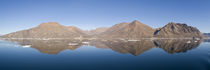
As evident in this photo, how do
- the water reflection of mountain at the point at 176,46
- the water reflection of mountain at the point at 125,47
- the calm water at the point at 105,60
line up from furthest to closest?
the water reflection of mountain at the point at 176,46 → the water reflection of mountain at the point at 125,47 → the calm water at the point at 105,60

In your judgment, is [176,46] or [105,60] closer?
[105,60]

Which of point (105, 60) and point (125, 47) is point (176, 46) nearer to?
point (125, 47)

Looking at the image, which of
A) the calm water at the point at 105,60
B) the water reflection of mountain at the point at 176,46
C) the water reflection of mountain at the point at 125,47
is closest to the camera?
the calm water at the point at 105,60

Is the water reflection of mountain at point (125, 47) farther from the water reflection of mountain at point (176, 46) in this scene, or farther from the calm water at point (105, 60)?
the calm water at point (105, 60)

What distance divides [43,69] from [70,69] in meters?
4.79

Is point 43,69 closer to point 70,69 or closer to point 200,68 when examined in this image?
point 70,69

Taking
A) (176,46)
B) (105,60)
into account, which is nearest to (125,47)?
(176,46)

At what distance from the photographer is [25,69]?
27516 mm

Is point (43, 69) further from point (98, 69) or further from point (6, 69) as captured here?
point (98, 69)

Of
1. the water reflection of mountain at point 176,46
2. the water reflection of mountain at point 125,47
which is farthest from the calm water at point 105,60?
the water reflection of mountain at point 176,46

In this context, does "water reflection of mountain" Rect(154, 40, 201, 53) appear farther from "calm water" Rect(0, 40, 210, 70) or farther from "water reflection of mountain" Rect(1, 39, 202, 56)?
"calm water" Rect(0, 40, 210, 70)

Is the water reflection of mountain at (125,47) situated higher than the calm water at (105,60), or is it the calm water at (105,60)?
the water reflection of mountain at (125,47)

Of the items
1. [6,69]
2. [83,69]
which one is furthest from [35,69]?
[83,69]

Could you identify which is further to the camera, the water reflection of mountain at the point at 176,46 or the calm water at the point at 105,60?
the water reflection of mountain at the point at 176,46
